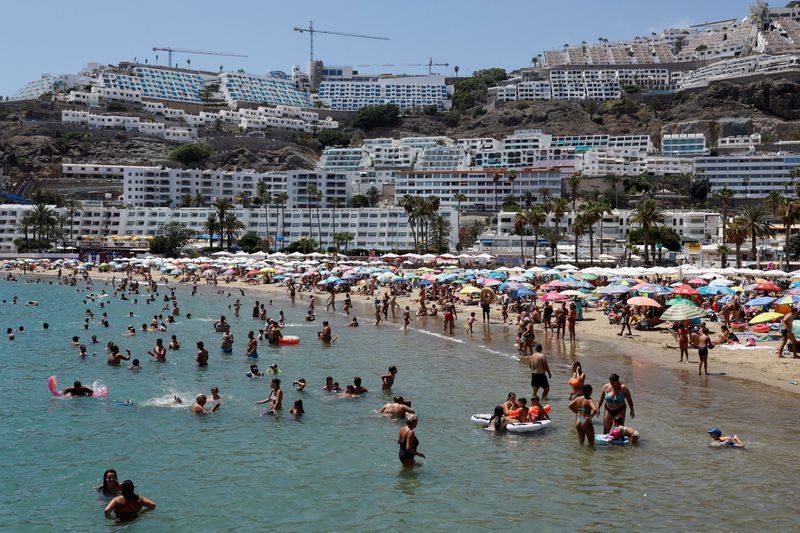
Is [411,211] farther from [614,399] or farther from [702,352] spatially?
[614,399]

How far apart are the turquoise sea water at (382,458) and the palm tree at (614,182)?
9659cm

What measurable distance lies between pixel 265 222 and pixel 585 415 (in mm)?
99932

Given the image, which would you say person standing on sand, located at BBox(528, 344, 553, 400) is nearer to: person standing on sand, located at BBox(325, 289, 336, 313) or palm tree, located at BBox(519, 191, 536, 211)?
person standing on sand, located at BBox(325, 289, 336, 313)

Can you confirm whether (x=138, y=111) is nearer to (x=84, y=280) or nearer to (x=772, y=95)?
(x=84, y=280)

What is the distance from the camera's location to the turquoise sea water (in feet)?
41.7

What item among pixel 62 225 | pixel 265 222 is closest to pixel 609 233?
pixel 265 222

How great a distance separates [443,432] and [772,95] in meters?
154

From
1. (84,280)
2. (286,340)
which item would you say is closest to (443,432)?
(286,340)

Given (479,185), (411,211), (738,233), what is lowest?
(738,233)

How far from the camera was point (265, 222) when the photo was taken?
113m

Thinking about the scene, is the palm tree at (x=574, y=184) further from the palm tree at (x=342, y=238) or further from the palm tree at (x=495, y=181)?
the palm tree at (x=342, y=238)

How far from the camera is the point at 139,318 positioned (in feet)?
141

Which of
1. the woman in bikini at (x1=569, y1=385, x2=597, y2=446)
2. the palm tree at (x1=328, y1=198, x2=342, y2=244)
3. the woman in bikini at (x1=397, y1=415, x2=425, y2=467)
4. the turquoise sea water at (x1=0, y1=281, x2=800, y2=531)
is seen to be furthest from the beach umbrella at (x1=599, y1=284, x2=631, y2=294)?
the palm tree at (x1=328, y1=198, x2=342, y2=244)

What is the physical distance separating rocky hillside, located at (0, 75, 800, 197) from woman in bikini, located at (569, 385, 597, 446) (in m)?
134
